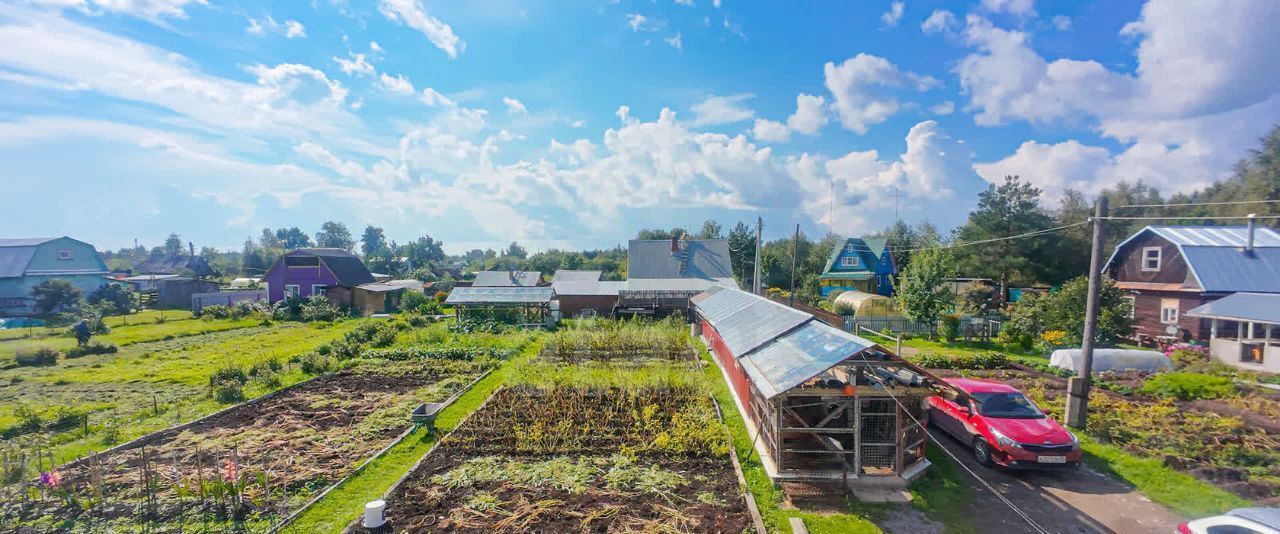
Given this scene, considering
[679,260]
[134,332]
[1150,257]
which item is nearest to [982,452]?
[1150,257]

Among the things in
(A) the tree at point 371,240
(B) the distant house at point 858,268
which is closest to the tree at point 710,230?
(B) the distant house at point 858,268

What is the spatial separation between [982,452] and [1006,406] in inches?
40.4

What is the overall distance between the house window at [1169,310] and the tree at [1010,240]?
1530 centimetres

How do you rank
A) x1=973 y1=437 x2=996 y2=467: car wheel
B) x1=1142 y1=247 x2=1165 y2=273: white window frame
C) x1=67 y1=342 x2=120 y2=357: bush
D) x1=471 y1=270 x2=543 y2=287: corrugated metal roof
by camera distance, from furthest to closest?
x1=471 y1=270 x2=543 y2=287: corrugated metal roof → x1=1142 y1=247 x2=1165 y2=273: white window frame → x1=67 y1=342 x2=120 y2=357: bush → x1=973 y1=437 x2=996 y2=467: car wheel

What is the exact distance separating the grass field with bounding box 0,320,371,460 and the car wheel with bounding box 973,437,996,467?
16.5 meters

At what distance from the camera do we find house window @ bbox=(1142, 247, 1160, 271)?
2258 cm

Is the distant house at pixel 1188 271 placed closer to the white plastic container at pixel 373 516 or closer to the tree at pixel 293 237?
the white plastic container at pixel 373 516

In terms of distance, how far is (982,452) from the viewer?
911cm

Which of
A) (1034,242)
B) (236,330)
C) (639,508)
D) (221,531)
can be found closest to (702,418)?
(639,508)

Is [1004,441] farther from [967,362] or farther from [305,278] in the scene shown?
[305,278]

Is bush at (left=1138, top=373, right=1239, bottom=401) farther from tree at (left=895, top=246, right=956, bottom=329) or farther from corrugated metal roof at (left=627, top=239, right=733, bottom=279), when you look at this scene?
corrugated metal roof at (left=627, top=239, right=733, bottom=279)

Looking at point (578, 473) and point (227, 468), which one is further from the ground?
point (578, 473)

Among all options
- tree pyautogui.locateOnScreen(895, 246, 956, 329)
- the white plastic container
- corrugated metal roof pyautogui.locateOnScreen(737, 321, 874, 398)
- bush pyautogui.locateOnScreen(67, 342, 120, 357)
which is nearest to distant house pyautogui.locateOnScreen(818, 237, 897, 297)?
tree pyautogui.locateOnScreen(895, 246, 956, 329)

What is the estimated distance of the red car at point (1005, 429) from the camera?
838 cm
